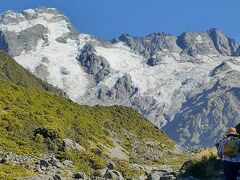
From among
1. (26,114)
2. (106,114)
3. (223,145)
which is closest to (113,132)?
(106,114)

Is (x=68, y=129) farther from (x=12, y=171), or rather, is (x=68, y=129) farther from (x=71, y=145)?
(x=12, y=171)

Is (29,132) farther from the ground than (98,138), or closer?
closer

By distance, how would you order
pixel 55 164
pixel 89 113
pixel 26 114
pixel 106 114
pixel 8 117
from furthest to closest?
pixel 106 114 → pixel 89 113 → pixel 26 114 → pixel 8 117 → pixel 55 164

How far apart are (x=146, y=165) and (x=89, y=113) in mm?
21596

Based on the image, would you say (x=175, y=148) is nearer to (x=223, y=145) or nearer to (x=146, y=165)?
(x=146, y=165)

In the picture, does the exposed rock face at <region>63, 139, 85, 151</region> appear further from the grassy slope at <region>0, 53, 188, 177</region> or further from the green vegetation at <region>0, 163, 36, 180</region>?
the green vegetation at <region>0, 163, 36, 180</region>

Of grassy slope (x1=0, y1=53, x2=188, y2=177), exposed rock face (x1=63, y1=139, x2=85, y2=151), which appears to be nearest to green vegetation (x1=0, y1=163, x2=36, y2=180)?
grassy slope (x1=0, y1=53, x2=188, y2=177)

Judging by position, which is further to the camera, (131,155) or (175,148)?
(175,148)

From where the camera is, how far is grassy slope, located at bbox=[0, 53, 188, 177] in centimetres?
5966

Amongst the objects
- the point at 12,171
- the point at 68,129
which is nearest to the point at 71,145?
the point at 68,129

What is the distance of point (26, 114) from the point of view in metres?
67.3

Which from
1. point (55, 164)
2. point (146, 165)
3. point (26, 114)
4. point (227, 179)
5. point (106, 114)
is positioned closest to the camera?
point (227, 179)

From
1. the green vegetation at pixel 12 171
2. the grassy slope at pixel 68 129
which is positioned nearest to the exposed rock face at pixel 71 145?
the grassy slope at pixel 68 129

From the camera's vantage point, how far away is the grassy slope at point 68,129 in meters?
59.7
